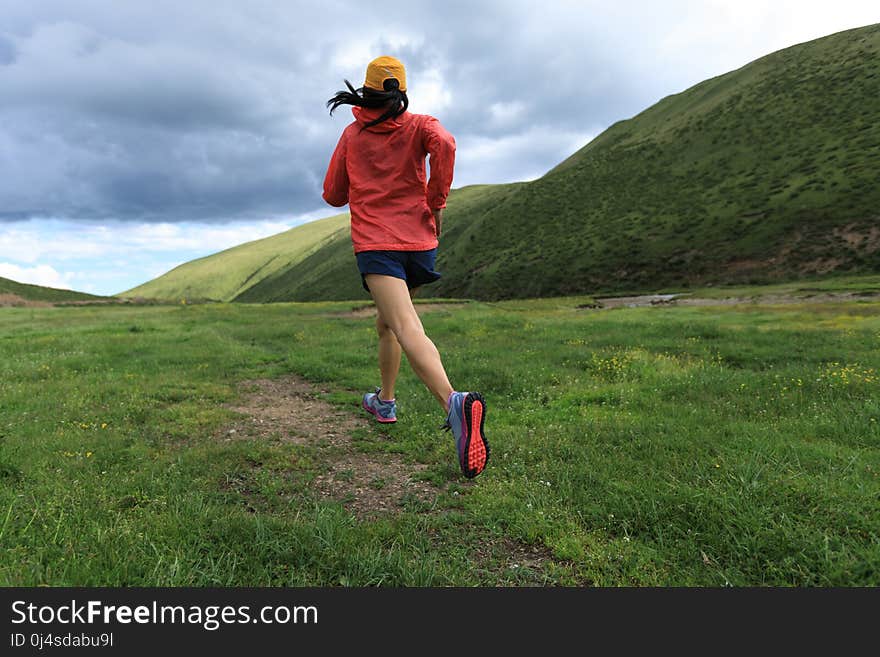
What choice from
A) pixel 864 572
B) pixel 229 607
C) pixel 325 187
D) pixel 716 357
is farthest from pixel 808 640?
pixel 716 357

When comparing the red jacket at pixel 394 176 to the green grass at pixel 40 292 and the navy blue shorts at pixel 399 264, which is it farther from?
the green grass at pixel 40 292

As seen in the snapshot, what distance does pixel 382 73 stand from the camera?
5039 millimetres

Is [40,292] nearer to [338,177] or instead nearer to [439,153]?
[338,177]

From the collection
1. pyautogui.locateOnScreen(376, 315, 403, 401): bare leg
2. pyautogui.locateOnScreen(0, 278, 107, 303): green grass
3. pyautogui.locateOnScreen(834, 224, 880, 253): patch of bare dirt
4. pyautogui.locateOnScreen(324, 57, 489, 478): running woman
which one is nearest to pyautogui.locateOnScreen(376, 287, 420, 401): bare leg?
pyautogui.locateOnScreen(376, 315, 403, 401): bare leg

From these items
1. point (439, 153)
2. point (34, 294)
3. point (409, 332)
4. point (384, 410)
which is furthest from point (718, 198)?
point (34, 294)

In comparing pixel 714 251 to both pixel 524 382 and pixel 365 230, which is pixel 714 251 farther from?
pixel 365 230

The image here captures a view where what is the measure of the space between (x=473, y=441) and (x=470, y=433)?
0.07m

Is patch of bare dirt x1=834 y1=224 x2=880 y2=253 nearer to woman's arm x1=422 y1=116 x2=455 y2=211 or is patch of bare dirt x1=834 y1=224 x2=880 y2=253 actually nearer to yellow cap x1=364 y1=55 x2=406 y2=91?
woman's arm x1=422 y1=116 x2=455 y2=211

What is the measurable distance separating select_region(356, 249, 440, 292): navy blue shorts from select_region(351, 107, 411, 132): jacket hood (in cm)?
130

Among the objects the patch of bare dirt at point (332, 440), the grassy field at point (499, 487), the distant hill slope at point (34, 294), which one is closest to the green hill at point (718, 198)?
the distant hill slope at point (34, 294)

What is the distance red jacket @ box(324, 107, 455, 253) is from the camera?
5168 mm

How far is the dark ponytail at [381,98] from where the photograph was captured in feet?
16.5

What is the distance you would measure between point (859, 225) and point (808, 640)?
7625 centimetres

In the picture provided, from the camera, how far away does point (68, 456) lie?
5.57 meters
